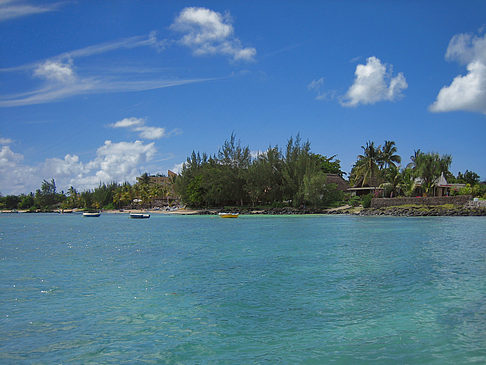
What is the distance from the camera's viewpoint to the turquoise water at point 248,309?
585 centimetres

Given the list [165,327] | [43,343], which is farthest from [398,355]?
[43,343]

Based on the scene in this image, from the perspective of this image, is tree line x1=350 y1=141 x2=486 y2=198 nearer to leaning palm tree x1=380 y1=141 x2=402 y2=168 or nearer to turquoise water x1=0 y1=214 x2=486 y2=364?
leaning palm tree x1=380 y1=141 x2=402 y2=168

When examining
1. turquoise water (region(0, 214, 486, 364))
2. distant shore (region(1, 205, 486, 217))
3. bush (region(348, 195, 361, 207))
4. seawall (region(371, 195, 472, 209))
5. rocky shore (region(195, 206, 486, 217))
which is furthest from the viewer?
bush (region(348, 195, 361, 207))

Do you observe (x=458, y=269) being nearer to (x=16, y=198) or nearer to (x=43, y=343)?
(x=43, y=343)

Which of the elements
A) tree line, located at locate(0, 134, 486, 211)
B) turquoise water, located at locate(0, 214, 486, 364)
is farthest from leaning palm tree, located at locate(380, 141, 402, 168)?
turquoise water, located at locate(0, 214, 486, 364)

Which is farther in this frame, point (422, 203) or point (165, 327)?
point (422, 203)

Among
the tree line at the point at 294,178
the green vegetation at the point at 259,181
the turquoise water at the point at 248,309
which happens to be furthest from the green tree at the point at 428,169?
the turquoise water at the point at 248,309

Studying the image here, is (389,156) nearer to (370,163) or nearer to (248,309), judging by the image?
(370,163)

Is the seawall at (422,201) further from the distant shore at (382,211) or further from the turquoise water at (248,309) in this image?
the turquoise water at (248,309)

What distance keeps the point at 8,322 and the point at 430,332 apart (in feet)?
24.7

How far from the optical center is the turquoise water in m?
5.85

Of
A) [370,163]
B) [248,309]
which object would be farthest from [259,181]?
[248,309]

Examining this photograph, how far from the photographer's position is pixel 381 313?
760 cm

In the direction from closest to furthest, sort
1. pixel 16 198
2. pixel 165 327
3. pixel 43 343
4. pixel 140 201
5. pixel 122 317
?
pixel 43 343
pixel 165 327
pixel 122 317
pixel 140 201
pixel 16 198
